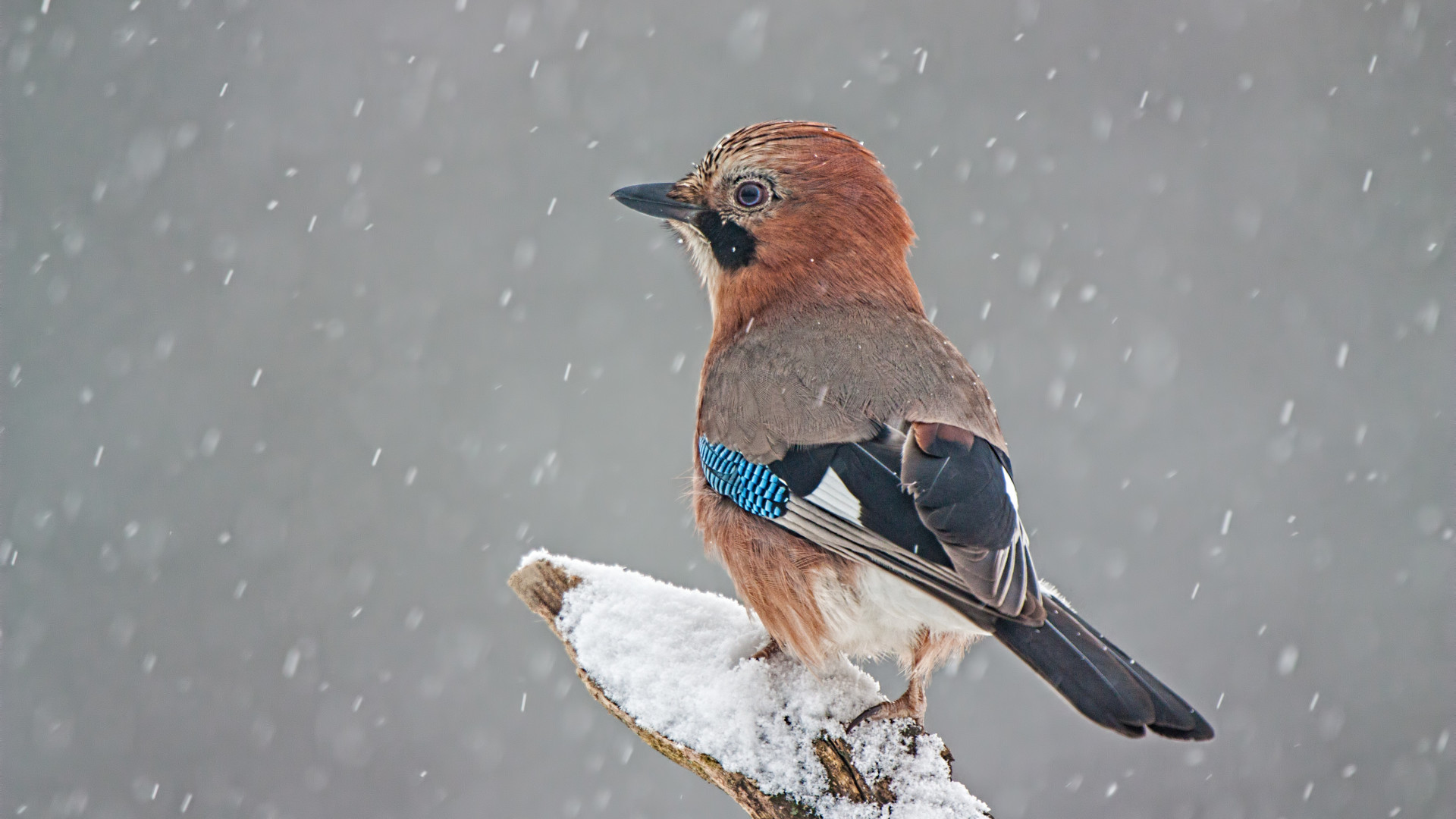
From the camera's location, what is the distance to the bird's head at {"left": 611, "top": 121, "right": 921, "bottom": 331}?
94.2 inches

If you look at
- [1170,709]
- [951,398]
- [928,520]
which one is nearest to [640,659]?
[928,520]

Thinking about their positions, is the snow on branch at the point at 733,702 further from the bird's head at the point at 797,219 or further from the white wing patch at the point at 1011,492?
the bird's head at the point at 797,219

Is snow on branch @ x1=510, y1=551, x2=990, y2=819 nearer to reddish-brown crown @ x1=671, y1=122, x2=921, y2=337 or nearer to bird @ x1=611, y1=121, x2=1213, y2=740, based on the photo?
bird @ x1=611, y1=121, x2=1213, y2=740

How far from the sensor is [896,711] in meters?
1.93

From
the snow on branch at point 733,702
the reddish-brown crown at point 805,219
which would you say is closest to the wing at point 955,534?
the snow on branch at point 733,702

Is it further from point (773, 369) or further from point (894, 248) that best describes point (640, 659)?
point (894, 248)

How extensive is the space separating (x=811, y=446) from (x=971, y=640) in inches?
20.5

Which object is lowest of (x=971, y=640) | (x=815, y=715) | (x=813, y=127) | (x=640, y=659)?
(x=640, y=659)

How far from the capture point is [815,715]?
1.90 meters

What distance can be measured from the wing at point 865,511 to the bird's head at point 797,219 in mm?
475

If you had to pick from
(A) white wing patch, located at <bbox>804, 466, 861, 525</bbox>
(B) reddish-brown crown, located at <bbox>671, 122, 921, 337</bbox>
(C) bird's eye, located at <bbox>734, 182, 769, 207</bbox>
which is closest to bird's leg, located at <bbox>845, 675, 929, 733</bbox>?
(A) white wing patch, located at <bbox>804, 466, 861, 525</bbox>

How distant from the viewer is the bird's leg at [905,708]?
6.24ft

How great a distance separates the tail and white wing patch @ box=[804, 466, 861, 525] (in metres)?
0.34

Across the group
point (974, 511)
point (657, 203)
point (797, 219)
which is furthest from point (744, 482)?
point (657, 203)
